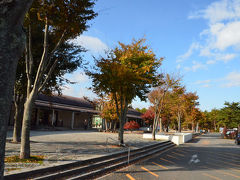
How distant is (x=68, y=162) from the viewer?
7.27 meters

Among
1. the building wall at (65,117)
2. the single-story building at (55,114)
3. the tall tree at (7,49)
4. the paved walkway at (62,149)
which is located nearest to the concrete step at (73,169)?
the paved walkway at (62,149)

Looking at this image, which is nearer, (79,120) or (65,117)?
(65,117)

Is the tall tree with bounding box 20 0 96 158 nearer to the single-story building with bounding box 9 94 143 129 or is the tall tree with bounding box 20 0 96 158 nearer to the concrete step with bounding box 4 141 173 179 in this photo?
the concrete step with bounding box 4 141 173 179

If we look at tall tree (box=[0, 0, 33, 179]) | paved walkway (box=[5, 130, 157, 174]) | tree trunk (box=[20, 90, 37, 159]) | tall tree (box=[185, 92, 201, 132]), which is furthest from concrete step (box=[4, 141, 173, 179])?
tall tree (box=[185, 92, 201, 132])

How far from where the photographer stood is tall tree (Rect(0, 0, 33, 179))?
2846 millimetres

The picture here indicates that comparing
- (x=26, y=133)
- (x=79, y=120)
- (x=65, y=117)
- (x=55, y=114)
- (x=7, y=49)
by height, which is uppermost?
(x=7, y=49)

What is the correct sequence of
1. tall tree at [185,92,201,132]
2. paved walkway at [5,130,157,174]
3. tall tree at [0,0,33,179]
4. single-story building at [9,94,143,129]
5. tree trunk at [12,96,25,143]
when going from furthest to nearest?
tall tree at [185,92,201,132] → single-story building at [9,94,143,129] → tree trunk at [12,96,25,143] → paved walkway at [5,130,157,174] → tall tree at [0,0,33,179]

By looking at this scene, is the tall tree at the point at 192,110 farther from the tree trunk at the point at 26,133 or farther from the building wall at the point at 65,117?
the tree trunk at the point at 26,133

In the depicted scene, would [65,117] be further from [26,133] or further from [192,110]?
[192,110]

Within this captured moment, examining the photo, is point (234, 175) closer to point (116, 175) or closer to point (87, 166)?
point (116, 175)

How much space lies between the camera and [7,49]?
2.92m

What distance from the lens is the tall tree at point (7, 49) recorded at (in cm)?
285

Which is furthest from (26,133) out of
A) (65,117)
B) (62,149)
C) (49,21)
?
(65,117)

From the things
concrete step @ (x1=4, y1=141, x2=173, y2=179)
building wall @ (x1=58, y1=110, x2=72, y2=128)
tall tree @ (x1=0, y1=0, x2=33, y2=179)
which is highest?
tall tree @ (x1=0, y1=0, x2=33, y2=179)
